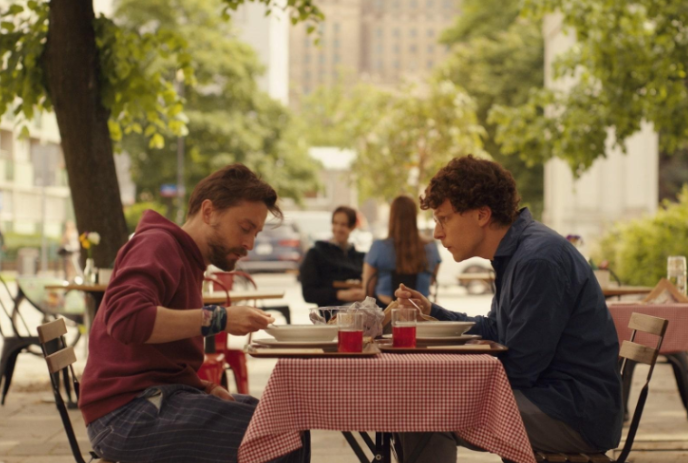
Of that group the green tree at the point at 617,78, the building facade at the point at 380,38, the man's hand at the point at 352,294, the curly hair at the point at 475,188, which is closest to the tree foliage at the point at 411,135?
the green tree at the point at 617,78

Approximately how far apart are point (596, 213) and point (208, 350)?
21978 mm

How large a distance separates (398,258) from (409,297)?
14.8ft

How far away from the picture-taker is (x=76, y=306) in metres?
11.1

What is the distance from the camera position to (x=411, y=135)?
1467 inches

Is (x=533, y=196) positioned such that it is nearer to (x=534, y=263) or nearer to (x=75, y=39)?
(x=75, y=39)

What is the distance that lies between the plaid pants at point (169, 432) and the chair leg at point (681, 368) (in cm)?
407

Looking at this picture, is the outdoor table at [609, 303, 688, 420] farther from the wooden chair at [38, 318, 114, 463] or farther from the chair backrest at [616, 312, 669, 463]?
the wooden chair at [38, 318, 114, 463]

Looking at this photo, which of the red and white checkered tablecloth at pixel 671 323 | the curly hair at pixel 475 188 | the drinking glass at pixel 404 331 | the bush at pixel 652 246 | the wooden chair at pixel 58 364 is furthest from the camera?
the bush at pixel 652 246

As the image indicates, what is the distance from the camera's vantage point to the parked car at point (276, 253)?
93.1 feet

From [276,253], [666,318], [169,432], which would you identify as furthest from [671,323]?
[276,253]

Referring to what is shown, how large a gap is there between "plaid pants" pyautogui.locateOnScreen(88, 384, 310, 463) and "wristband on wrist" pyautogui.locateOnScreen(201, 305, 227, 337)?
0.95ft


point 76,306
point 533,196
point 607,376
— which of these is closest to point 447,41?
point 533,196

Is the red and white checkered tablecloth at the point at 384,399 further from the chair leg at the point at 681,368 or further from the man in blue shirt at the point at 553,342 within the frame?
the chair leg at the point at 681,368

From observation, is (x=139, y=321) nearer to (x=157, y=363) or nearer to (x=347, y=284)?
(x=157, y=363)
